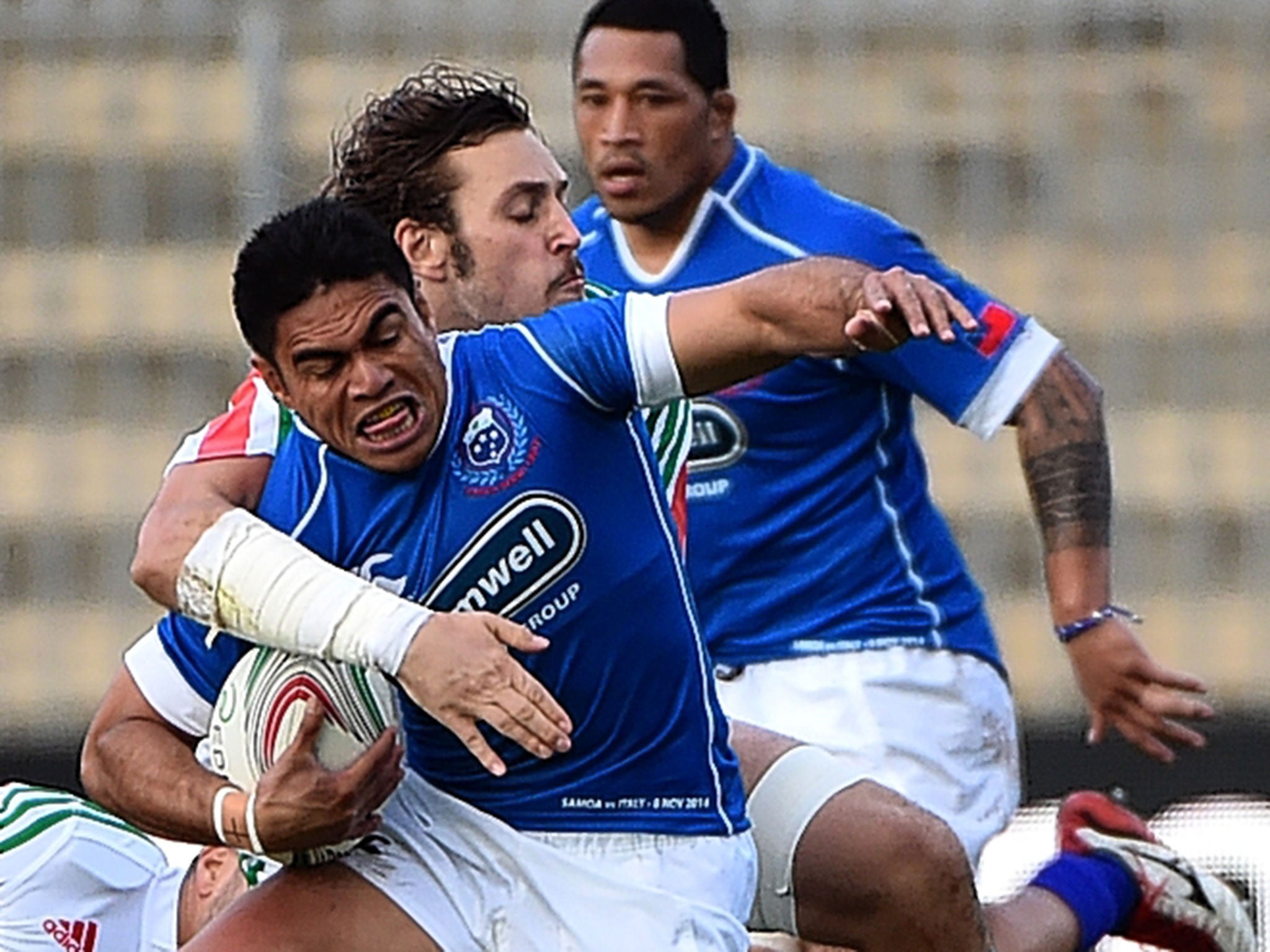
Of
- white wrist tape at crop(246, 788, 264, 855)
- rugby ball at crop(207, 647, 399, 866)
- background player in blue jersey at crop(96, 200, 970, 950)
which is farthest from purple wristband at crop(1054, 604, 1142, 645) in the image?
white wrist tape at crop(246, 788, 264, 855)

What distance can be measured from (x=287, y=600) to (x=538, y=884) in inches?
23.5

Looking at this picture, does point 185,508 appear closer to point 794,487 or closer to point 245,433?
point 245,433

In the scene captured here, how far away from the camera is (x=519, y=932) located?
4.55m

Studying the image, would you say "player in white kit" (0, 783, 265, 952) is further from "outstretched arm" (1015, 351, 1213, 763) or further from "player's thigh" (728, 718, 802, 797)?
"outstretched arm" (1015, 351, 1213, 763)

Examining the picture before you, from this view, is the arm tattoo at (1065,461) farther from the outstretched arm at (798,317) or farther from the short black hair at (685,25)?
the outstretched arm at (798,317)

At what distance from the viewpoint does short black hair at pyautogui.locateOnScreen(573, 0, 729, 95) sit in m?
6.12

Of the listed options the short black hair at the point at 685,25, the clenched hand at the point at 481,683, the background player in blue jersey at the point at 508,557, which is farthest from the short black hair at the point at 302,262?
the short black hair at the point at 685,25

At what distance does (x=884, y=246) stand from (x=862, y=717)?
898 mm

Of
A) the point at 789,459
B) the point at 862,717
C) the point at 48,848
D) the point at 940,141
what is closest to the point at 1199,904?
the point at 862,717

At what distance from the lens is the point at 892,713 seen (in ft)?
19.6

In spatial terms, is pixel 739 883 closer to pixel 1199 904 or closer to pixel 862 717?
pixel 862 717

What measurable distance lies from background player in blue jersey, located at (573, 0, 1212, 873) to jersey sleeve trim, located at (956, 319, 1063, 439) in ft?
0.49

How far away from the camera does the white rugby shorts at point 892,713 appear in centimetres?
597

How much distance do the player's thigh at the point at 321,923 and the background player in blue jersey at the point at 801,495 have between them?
152 cm
